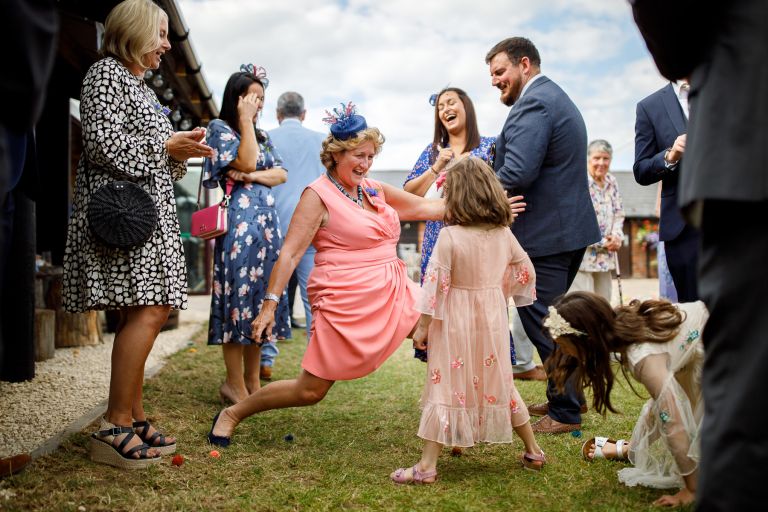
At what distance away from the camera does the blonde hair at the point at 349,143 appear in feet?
11.1

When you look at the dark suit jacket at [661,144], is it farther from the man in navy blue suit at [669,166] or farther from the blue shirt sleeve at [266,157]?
the blue shirt sleeve at [266,157]

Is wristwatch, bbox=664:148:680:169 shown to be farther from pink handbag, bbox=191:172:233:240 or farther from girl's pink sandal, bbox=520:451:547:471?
pink handbag, bbox=191:172:233:240

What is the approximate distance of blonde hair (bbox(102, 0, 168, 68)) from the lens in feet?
10.3

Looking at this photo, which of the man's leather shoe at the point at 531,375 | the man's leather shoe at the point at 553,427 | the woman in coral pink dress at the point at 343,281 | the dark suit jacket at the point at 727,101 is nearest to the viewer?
the dark suit jacket at the point at 727,101

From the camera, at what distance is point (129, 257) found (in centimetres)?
303

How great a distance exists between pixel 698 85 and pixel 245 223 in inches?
126

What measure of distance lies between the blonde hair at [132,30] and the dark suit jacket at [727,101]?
235 cm

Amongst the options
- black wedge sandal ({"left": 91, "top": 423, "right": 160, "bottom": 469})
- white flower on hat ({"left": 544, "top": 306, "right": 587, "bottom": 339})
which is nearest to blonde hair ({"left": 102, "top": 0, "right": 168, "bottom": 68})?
black wedge sandal ({"left": 91, "top": 423, "right": 160, "bottom": 469})

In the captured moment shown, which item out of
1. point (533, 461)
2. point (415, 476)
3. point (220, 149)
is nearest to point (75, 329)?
point (220, 149)

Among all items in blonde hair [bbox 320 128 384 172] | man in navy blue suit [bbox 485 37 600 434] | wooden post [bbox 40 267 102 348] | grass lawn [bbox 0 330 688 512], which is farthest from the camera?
wooden post [bbox 40 267 102 348]

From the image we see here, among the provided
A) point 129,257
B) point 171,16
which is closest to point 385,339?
point 129,257

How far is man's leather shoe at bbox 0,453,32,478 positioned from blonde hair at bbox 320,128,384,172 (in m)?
1.88

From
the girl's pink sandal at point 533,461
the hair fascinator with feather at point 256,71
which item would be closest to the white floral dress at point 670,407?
the girl's pink sandal at point 533,461

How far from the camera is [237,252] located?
4.29 m
